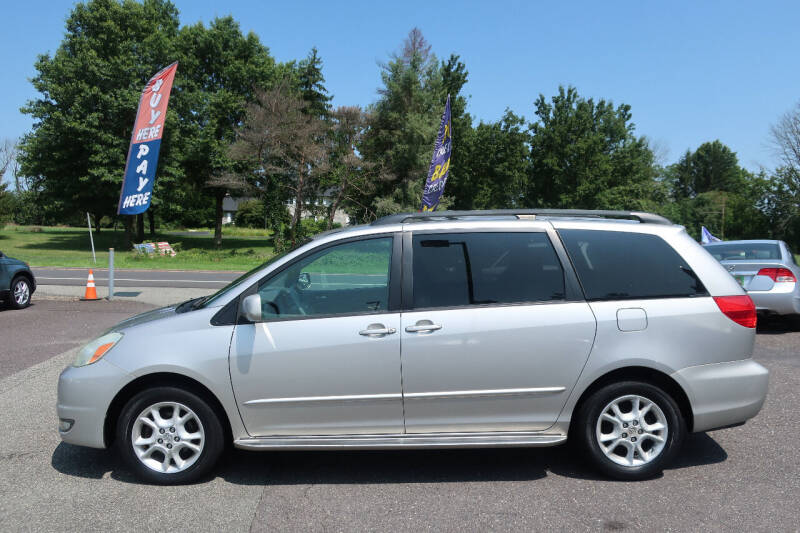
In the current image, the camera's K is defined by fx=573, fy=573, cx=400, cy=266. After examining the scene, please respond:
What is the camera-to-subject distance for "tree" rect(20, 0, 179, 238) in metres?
35.0

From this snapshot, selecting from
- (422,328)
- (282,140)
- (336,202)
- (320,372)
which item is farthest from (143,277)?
(422,328)

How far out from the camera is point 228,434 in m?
3.95

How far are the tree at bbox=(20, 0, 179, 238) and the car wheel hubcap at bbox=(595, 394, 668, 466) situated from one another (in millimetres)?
36511

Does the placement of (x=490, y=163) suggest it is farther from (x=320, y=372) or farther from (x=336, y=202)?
(x=320, y=372)

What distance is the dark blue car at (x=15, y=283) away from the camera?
11.4 meters

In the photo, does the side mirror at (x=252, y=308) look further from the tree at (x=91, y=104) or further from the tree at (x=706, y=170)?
the tree at (x=706, y=170)

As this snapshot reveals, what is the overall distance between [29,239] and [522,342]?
51.3 meters

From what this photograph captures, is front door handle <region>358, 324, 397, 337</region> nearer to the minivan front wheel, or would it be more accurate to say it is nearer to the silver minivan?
the silver minivan

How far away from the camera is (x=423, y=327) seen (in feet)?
12.4

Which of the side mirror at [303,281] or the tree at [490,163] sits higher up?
the tree at [490,163]

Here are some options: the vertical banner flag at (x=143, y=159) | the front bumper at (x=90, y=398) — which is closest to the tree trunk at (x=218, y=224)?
the vertical banner flag at (x=143, y=159)

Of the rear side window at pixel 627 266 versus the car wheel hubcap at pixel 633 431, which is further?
the rear side window at pixel 627 266

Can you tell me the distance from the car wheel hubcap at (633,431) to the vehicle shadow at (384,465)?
250mm

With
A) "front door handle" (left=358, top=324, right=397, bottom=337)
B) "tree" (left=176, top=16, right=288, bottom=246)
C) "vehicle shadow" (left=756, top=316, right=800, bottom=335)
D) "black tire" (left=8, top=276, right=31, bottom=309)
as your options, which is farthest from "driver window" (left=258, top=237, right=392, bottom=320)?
"tree" (left=176, top=16, right=288, bottom=246)
